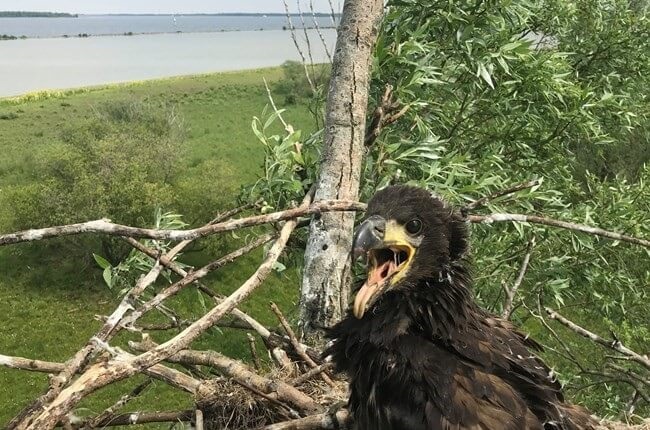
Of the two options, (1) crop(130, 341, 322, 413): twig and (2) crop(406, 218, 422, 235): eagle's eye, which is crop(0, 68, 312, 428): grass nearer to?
(1) crop(130, 341, 322, 413): twig

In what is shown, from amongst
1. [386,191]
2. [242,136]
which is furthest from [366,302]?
[242,136]

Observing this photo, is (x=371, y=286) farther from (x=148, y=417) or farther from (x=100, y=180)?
(x=100, y=180)

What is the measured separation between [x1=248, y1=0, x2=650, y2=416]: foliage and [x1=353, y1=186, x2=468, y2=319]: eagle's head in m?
1.18

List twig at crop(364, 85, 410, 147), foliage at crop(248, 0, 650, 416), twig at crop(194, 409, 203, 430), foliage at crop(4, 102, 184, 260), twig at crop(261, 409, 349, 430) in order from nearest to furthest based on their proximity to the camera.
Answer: twig at crop(261, 409, 349, 430)
twig at crop(194, 409, 203, 430)
twig at crop(364, 85, 410, 147)
foliage at crop(248, 0, 650, 416)
foliage at crop(4, 102, 184, 260)

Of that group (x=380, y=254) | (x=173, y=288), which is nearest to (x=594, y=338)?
(x=380, y=254)

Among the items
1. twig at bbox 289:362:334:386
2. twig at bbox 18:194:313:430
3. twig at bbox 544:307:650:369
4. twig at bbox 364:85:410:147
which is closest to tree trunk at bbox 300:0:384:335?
twig at bbox 289:362:334:386

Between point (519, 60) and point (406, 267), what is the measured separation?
381 cm

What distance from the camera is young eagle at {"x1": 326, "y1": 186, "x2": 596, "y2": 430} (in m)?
2.50

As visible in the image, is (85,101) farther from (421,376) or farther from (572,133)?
(421,376)

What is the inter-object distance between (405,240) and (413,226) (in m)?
0.08

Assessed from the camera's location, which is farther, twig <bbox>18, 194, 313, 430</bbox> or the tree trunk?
the tree trunk

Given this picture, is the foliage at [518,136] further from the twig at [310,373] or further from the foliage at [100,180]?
the foliage at [100,180]

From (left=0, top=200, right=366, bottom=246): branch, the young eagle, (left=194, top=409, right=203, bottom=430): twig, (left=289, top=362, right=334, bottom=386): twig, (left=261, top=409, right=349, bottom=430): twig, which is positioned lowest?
(left=194, top=409, right=203, bottom=430): twig

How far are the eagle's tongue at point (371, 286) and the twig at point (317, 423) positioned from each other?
595 mm
